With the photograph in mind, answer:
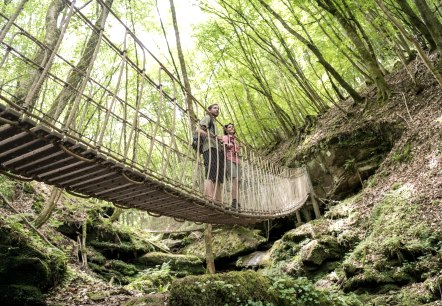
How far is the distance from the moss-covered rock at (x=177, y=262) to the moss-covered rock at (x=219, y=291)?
350 centimetres

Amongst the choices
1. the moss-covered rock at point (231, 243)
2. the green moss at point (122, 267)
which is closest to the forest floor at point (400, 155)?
the green moss at point (122, 267)

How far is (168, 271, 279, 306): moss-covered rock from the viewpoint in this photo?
2453mm

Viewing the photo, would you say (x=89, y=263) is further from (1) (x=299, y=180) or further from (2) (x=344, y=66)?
(2) (x=344, y=66)

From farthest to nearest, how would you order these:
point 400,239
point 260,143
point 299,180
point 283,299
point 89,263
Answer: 1. point 260,143
2. point 299,180
3. point 89,263
4. point 400,239
5. point 283,299

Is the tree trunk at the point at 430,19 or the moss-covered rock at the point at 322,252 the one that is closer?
the tree trunk at the point at 430,19

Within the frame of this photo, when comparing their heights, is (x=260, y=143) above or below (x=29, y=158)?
above

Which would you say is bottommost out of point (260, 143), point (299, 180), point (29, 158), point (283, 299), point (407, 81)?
point (283, 299)

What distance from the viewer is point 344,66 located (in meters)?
7.71

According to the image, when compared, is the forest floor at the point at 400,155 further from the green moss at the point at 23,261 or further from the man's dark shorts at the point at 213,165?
the man's dark shorts at the point at 213,165

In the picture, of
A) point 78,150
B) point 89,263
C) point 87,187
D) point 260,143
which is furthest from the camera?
point 260,143

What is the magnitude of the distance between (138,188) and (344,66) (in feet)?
22.7

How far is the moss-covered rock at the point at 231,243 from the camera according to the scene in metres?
6.71

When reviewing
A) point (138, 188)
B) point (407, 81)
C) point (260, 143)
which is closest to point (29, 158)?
point (138, 188)

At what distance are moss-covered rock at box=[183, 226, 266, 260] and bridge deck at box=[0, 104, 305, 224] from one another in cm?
423
